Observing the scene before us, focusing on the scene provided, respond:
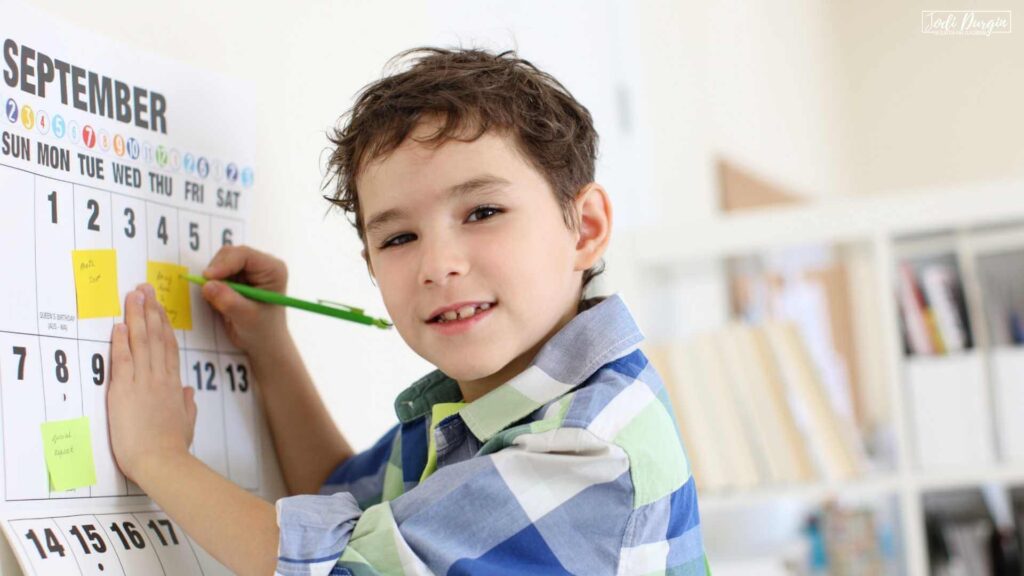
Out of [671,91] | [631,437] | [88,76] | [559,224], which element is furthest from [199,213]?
[671,91]

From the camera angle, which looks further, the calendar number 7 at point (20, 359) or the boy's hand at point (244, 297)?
the boy's hand at point (244, 297)

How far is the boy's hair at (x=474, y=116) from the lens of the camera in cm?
89

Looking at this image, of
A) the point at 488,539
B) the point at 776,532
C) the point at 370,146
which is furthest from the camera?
the point at 776,532

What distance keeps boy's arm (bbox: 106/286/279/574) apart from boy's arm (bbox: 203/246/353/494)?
10cm

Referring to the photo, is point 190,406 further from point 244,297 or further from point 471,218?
point 471,218

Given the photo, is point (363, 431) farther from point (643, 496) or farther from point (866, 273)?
point (866, 273)

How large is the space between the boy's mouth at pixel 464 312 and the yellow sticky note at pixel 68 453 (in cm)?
29

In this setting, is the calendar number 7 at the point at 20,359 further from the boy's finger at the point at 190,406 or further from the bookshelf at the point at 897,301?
the bookshelf at the point at 897,301

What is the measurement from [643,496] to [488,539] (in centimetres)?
12

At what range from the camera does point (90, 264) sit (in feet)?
2.77

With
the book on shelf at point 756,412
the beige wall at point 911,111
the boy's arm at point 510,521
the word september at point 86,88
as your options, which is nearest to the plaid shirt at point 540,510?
the boy's arm at point 510,521

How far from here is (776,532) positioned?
2811mm

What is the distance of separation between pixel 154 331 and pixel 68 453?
5.2 inches

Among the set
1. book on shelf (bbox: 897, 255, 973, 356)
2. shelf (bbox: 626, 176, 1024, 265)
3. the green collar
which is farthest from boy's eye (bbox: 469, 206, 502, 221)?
book on shelf (bbox: 897, 255, 973, 356)
